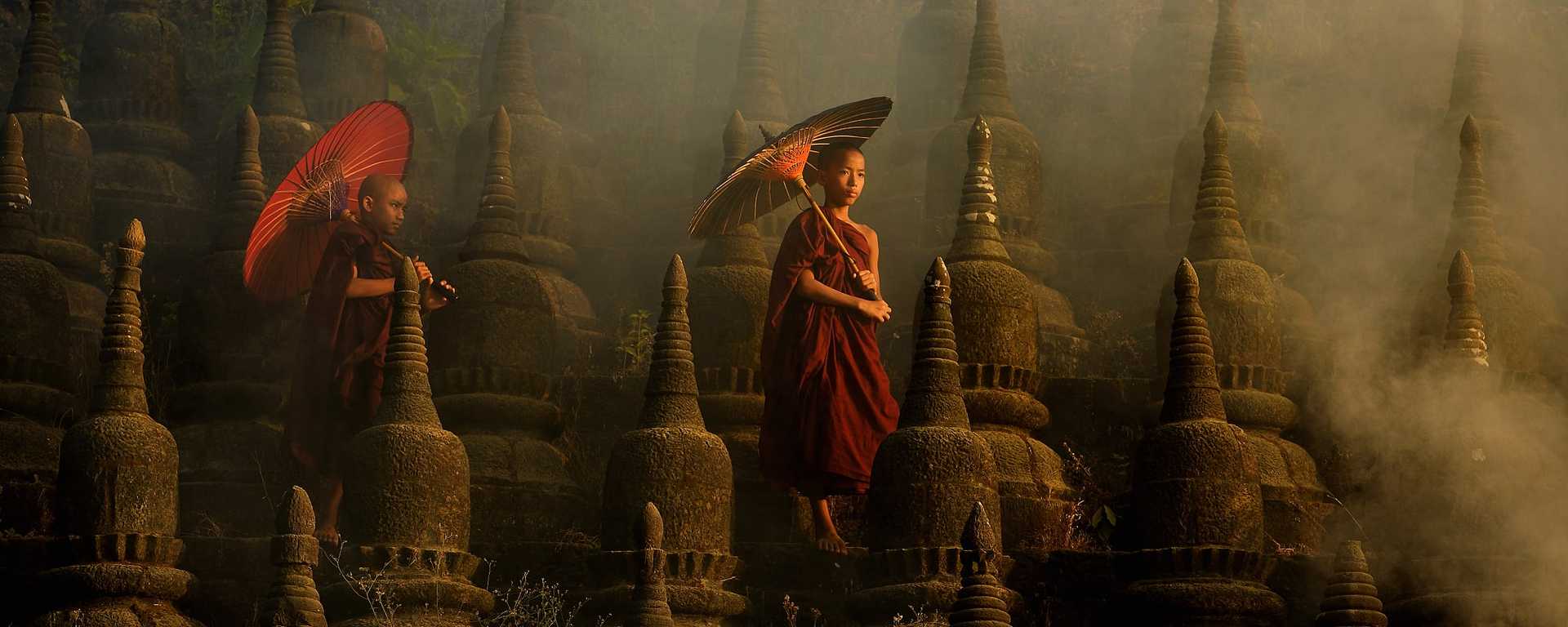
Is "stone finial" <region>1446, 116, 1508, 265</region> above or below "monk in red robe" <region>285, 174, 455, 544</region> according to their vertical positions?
above

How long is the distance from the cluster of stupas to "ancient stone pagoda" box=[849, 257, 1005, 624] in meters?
0.03

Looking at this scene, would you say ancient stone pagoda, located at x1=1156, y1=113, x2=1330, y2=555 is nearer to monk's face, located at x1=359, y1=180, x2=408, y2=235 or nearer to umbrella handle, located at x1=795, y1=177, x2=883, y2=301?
umbrella handle, located at x1=795, y1=177, x2=883, y2=301

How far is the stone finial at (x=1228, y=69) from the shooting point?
30047 mm

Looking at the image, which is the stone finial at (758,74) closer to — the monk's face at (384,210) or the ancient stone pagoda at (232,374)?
the ancient stone pagoda at (232,374)

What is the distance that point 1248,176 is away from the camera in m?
29.3

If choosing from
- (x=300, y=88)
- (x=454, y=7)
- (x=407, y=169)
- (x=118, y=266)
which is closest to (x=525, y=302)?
(x=407, y=169)

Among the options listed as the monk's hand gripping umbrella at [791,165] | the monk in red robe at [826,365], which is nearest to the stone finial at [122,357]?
the monk's hand gripping umbrella at [791,165]

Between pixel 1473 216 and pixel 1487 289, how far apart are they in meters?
0.64

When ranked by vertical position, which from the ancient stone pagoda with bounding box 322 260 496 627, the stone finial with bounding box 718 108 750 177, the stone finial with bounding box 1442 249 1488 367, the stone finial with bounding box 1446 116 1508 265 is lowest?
the ancient stone pagoda with bounding box 322 260 496 627

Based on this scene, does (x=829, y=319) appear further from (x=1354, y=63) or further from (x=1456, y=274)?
(x=1354, y=63)

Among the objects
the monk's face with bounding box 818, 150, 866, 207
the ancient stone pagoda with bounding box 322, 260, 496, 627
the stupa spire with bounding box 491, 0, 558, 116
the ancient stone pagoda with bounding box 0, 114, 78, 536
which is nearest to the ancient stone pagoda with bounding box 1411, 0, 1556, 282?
the monk's face with bounding box 818, 150, 866, 207

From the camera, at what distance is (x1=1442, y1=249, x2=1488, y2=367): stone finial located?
25.3m

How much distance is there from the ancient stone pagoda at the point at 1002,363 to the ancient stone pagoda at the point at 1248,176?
2571 mm

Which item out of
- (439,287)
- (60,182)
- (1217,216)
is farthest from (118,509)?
(1217,216)
